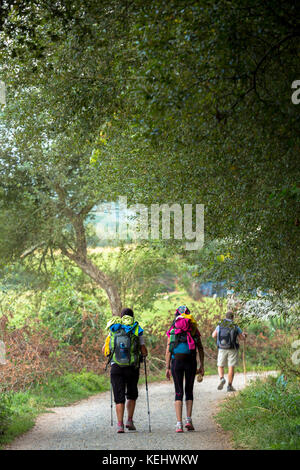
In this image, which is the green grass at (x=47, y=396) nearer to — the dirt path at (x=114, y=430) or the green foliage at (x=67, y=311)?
the dirt path at (x=114, y=430)

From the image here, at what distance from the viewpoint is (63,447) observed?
859cm

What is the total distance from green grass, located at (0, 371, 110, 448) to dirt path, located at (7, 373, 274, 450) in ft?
0.59

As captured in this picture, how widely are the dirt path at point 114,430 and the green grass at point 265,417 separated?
27cm

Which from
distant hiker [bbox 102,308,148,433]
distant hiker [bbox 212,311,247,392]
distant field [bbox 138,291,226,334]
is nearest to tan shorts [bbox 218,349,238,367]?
distant hiker [bbox 212,311,247,392]

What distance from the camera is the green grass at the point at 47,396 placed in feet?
33.2

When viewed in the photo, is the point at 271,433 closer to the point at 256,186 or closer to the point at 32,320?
the point at 256,186

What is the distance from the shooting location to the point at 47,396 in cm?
1436

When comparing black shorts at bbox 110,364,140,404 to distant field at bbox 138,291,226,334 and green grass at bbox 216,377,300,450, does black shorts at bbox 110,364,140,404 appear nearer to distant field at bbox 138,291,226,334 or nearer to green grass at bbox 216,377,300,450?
green grass at bbox 216,377,300,450

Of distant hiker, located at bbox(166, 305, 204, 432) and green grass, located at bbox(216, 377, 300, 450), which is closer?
green grass, located at bbox(216, 377, 300, 450)

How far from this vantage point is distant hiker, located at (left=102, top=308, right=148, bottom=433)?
956 centimetres

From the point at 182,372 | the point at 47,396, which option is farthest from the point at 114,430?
the point at 47,396

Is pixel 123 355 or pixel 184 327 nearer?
pixel 123 355

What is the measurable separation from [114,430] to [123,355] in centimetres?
135

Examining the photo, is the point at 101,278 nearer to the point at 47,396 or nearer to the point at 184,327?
the point at 47,396
